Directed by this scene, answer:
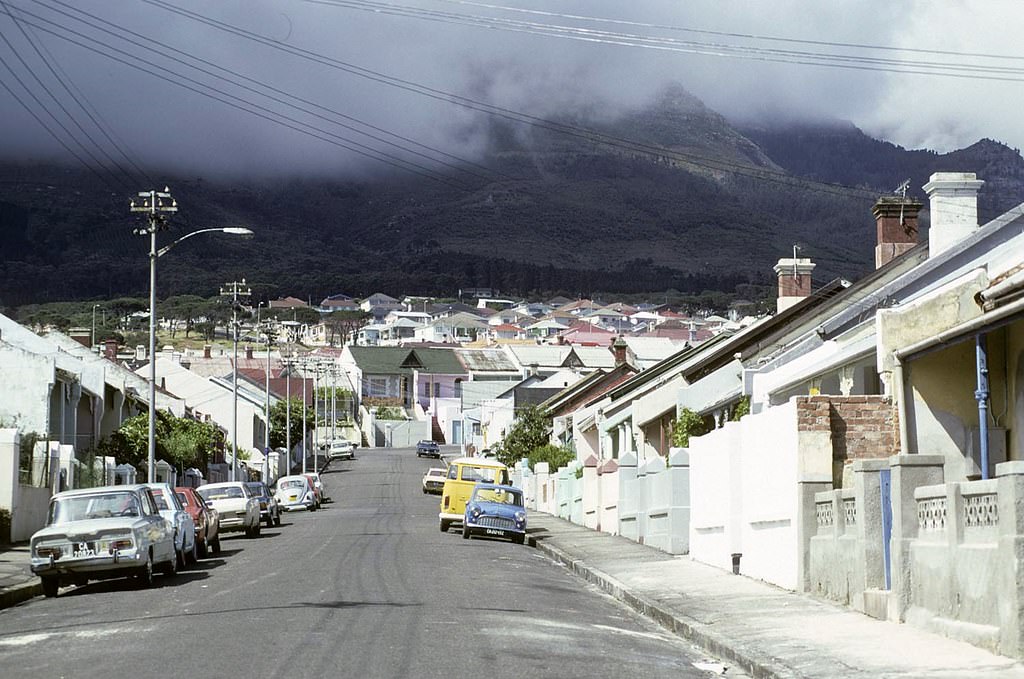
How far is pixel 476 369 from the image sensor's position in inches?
5842

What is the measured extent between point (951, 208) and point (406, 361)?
11961cm

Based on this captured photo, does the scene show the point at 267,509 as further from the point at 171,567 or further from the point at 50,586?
the point at 50,586

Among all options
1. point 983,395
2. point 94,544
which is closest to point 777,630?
point 983,395

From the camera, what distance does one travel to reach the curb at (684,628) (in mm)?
14453

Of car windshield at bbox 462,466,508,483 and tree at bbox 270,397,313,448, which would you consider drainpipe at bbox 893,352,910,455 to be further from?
tree at bbox 270,397,313,448

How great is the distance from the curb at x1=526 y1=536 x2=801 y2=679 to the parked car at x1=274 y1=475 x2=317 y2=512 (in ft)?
97.0

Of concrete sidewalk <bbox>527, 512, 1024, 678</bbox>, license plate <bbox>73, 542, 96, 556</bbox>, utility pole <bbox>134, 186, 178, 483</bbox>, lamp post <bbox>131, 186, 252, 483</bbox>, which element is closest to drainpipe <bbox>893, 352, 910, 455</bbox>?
concrete sidewalk <bbox>527, 512, 1024, 678</bbox>

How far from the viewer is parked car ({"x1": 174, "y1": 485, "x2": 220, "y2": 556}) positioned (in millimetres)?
31453

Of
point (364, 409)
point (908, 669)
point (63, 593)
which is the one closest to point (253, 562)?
point (63, 593)

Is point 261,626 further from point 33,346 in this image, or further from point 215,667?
point 33,346

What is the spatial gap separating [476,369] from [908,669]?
135 m

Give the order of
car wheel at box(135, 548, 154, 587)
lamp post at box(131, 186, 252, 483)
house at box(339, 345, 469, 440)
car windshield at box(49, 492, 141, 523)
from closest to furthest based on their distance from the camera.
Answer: car wheel at box(135, 548, 154, 587) < car windshield at box(49, 492, 141, 523) < lamp post at box(131, 186, 252, 483) < house at box(339, 345, 469, 440)

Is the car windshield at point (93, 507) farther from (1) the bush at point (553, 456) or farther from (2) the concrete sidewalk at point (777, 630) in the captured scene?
(1) the bush at point (553, 456)

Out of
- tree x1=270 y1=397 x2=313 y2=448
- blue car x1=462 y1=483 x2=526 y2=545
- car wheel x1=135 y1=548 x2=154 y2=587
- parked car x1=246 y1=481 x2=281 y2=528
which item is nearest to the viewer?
car wheel x1=135 y1=548 x2=154 y2=587
